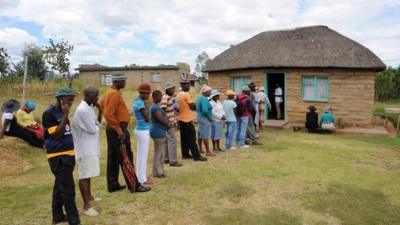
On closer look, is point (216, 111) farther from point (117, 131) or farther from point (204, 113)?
point (117, 131)

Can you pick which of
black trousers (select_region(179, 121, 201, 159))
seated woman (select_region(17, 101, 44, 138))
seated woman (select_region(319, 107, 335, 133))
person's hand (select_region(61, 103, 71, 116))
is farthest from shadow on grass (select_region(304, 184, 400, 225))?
seated woman (select_region(17, 101, 44, 138))

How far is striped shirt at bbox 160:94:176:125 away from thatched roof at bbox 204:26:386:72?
863cm

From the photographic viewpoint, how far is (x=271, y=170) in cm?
802

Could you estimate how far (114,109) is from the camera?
19.1 ft

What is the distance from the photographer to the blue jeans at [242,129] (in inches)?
404

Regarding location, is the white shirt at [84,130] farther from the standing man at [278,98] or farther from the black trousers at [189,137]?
the standing man at [278,98]

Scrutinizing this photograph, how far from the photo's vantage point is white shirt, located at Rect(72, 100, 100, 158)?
16.9ft

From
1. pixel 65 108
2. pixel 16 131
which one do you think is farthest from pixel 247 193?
pixel 16 131

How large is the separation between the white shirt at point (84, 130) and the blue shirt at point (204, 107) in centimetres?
382

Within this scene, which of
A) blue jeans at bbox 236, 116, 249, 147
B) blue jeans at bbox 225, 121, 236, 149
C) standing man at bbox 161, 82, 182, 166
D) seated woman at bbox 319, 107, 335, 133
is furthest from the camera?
seated woman at bbox 319, 107, 335, 133

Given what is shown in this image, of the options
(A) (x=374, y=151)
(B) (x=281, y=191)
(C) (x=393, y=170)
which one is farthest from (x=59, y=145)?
(A) (x=374, y=151)

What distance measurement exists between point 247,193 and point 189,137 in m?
2.47

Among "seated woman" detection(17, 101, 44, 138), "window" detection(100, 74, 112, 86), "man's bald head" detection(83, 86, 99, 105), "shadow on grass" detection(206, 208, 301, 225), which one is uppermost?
"window" detection(100, 74, 112, 86)

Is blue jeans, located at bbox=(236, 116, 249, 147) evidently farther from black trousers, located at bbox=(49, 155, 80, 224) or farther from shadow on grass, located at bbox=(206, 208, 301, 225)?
black trousers, located at bbox=(49, 155, 80, 224)
